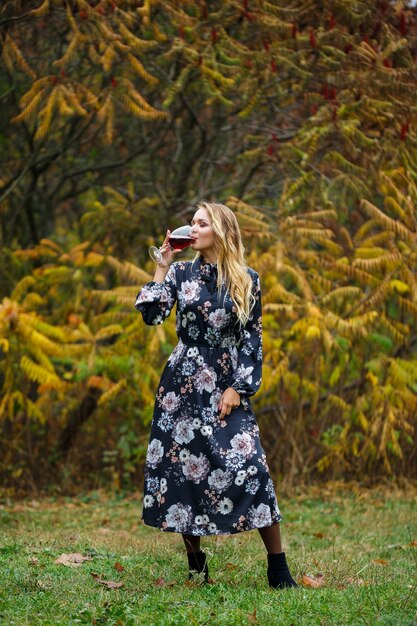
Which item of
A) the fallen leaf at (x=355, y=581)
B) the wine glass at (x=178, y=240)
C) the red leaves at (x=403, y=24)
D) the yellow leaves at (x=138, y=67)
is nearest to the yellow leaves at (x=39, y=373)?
the yellow leaves at (x=138, y=67)

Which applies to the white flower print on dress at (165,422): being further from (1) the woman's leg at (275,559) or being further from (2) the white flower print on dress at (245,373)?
(1) the woman's leg at (275,559)

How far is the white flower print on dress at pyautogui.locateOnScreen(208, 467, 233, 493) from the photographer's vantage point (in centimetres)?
468

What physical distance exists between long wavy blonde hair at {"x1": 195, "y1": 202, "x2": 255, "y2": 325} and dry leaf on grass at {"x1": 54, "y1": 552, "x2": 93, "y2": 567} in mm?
1741

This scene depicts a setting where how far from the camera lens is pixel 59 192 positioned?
1098 centimetres

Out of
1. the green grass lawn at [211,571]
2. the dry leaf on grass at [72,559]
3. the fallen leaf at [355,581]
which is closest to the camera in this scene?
the green grass lawn at [211,571]

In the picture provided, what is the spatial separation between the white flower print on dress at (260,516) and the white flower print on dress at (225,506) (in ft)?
0.34

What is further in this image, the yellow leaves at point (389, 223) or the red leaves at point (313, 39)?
the red leaves at point (313, 39)

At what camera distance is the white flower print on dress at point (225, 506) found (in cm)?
466

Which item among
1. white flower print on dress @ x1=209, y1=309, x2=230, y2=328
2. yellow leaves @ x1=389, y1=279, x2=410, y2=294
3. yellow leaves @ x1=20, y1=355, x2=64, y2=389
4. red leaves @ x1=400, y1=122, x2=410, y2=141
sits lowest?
yellow leaves @ x1=20, y1=355, x2=64, y2=389

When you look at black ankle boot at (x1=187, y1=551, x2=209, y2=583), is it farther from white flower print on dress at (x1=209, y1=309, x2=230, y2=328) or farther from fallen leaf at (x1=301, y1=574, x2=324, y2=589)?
white flower print on dress at (x1=209, y1=309, x2=230, y2=328)

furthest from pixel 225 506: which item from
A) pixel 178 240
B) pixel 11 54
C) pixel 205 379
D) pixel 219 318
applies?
pixel 11 54

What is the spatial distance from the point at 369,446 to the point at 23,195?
477 cm

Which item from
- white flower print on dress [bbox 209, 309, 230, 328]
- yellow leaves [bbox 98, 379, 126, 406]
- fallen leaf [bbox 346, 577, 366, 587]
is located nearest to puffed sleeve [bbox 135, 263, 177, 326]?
white flower print on dress [bbox 209, 309, 230, 328]

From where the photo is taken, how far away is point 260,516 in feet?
15.3
